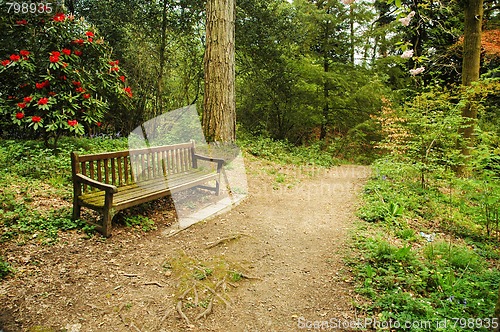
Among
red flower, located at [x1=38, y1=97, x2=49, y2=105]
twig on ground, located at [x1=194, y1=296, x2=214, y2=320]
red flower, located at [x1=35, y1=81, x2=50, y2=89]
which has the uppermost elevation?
red flower, located at [x1=35, y1=81, x2=50, y2=89]

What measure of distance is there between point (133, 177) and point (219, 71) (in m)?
2.95

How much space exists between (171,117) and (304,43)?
5.30 m

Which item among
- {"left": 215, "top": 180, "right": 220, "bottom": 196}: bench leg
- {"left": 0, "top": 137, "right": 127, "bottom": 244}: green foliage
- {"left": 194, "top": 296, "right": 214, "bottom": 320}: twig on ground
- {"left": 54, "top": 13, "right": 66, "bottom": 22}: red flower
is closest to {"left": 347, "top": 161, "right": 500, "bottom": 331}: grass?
{"left": 194, "top": 296, "right": 214, "bottom": 320}: twig on ground

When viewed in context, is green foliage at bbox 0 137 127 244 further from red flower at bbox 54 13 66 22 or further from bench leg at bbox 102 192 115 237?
red flower at bbox 54 13 66 22

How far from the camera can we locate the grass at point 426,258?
240cm

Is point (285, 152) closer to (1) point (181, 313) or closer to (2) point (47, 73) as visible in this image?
(2) point (47, 73)

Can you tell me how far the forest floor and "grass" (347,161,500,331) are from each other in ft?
0.87

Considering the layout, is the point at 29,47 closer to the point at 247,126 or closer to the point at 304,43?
the point at 247,126

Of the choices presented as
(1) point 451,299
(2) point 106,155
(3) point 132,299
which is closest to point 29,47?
(2) point 106,155

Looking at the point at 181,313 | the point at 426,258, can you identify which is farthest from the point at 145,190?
the point at 426,258

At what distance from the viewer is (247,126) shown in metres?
11.4

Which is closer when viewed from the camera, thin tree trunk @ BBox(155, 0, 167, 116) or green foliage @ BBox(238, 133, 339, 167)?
thin tree trunk @ BBox(155, 0, 167, 116)

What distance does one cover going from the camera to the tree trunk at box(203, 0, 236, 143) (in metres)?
6.04

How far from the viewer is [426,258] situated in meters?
3.35
